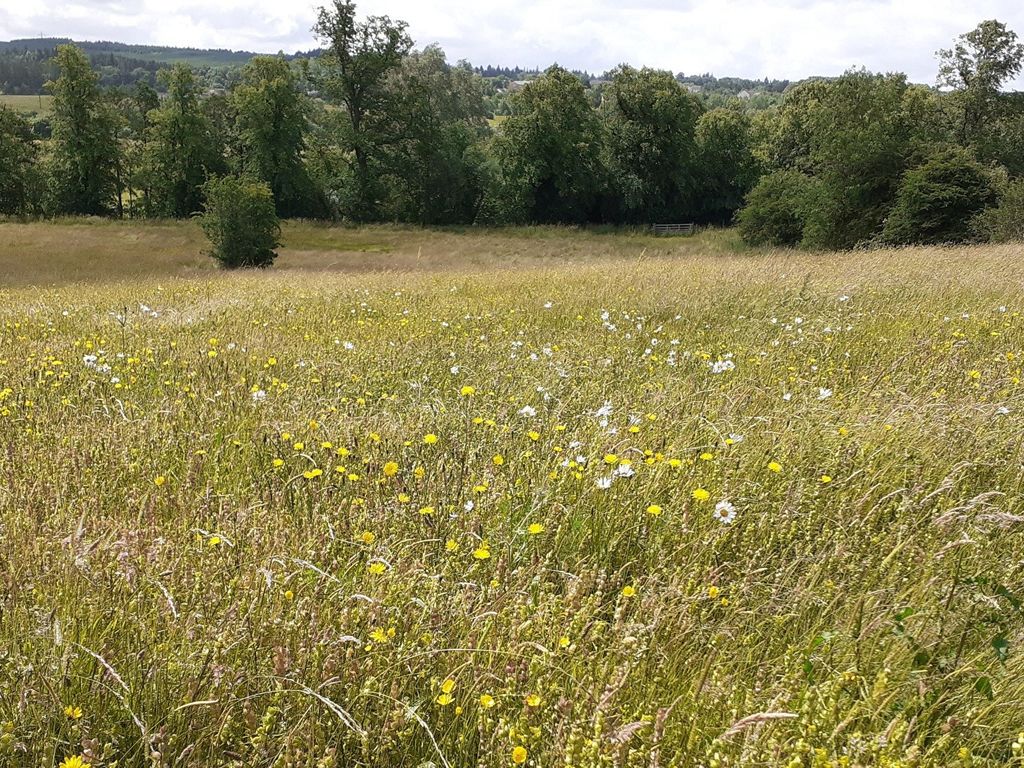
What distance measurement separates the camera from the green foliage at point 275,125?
4356cm

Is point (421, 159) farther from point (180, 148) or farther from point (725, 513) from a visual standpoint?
point (725, 513)

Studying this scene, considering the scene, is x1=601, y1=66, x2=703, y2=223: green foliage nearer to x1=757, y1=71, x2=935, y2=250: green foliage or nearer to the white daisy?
x1=757, y1=71, x2=935, y2=250: green foliage

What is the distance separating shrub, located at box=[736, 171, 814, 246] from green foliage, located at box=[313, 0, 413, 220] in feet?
86.9

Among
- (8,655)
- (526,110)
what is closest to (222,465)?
(8,655)

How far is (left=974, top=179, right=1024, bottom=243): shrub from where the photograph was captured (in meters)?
18.0

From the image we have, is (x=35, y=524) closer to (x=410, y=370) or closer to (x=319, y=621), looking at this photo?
(x=319, y=621)

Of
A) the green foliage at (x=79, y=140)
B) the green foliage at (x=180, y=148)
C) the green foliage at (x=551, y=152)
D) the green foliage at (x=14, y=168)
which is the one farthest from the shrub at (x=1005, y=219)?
the green foliage at (x=14, y=168)

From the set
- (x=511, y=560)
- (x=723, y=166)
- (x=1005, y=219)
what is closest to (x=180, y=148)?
(x=723, y=166)

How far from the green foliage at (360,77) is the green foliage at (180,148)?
8.67 metres

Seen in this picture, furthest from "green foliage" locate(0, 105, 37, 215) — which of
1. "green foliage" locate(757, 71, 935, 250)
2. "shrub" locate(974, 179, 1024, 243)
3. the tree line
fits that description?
"shrub" locate(974, 179, 1024, 243)

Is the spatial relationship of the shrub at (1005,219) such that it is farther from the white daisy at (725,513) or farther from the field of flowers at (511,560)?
the white daisy at (725,513)

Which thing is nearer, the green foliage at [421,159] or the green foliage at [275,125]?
the green foliage at [275,125]

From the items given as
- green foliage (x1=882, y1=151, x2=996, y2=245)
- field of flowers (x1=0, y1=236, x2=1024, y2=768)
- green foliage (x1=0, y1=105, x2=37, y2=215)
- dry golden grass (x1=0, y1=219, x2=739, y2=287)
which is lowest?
field of flowers (x1=0, y1=236, x2=1024, y2=768)

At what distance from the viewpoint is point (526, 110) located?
156ft
